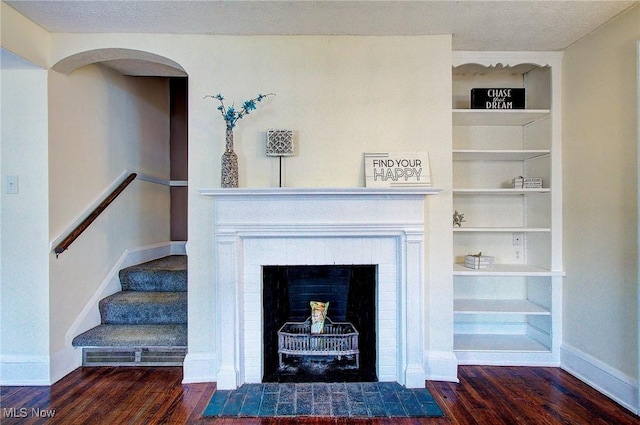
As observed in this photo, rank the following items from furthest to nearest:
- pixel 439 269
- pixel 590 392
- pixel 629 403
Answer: pixel 439 269, pixel 590 392, pixel 629 403

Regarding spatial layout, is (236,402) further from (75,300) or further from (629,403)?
(629,403)

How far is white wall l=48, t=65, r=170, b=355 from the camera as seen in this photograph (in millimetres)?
2512

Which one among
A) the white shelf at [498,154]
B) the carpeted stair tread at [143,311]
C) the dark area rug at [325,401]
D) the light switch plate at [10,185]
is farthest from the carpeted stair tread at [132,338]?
the white shelf at [498,154]

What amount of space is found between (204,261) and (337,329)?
106cm

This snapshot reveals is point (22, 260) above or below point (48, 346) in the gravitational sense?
above

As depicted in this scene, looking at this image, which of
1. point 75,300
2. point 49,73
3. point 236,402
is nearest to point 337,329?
point 236,402

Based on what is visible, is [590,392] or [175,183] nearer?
[590,392]

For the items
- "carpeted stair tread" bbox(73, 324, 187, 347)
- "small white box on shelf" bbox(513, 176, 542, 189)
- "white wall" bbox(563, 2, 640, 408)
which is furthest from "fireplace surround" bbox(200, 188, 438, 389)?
"white wall" bbox(563, 2, 640, 408)

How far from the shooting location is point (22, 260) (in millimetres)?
2416

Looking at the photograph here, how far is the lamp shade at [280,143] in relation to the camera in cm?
238

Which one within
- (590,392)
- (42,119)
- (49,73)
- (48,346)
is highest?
(49,73)

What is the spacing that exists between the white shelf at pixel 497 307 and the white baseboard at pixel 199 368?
5.80ft

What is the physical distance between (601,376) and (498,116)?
1938mm

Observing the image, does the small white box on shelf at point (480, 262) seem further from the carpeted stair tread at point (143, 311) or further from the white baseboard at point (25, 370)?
the white baseboard at point (25, 370)
